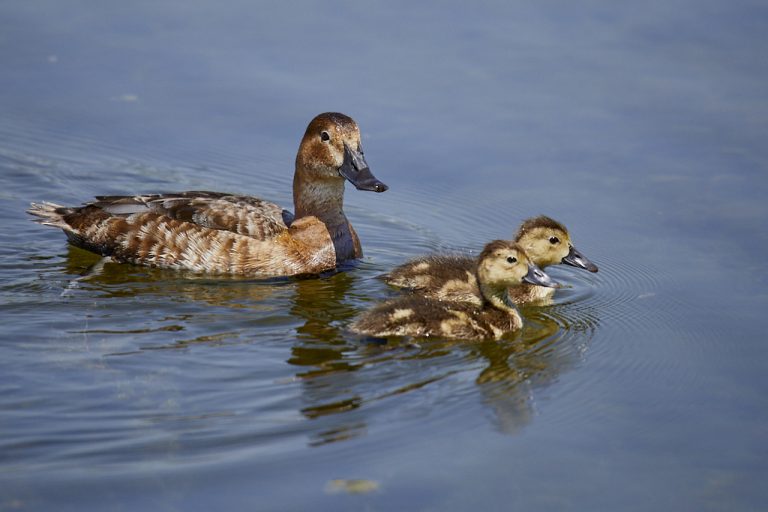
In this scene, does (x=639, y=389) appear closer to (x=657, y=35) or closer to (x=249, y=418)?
(x=249, y=418)

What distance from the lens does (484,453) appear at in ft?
20.1

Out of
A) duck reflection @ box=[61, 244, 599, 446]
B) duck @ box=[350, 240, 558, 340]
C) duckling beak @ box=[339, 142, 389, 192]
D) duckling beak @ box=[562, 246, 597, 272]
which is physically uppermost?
duckling beak @ box=[339, 142, 389, 192]

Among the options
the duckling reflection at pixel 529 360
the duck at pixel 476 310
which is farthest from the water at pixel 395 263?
the duck at pixel 476 310

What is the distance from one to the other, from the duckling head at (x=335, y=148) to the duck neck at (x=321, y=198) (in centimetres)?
10

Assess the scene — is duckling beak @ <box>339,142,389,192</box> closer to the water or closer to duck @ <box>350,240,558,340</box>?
the water

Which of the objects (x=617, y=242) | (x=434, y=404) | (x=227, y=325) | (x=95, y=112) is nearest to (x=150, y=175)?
(x=95, y=112)

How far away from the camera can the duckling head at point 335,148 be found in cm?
950

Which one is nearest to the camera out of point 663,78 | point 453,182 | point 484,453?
point 484,453

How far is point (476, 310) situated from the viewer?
8094 millimetres

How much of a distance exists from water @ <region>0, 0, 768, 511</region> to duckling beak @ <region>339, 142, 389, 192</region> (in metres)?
0.72

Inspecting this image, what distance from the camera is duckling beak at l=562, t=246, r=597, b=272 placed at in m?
8.80

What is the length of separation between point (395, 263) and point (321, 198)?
0.82 m

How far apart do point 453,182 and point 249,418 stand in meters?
4.40

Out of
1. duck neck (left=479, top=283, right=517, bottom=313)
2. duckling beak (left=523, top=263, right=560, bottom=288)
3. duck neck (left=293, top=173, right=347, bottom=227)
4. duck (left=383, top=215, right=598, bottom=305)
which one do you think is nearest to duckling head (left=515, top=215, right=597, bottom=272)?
duck (left=383, top=215, right=598, bottom=305)
